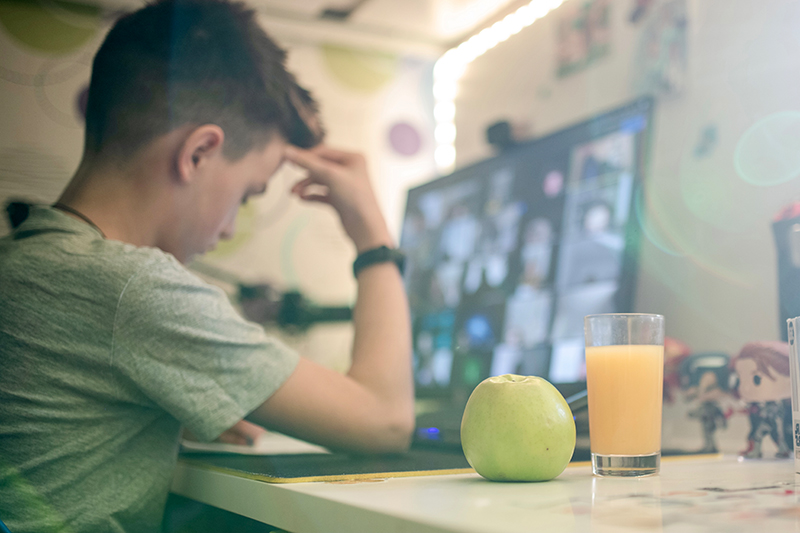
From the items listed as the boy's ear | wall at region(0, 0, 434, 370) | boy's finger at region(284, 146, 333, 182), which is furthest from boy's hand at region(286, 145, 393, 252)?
Result: wall at region(0, 0, 434, 370)

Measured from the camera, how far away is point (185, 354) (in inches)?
25.3

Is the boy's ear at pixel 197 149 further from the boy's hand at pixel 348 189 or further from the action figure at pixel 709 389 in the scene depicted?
the action figure at pixel 709 389

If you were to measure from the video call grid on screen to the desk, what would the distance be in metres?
0.39

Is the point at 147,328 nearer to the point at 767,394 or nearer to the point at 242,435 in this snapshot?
the point at 242,435

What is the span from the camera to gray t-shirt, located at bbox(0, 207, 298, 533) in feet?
2.09

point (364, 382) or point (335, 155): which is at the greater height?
point (335, 155)

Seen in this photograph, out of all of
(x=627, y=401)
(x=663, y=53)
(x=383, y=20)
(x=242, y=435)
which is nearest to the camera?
(x=627, y=401)

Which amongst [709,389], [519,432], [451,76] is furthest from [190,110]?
[451,76]

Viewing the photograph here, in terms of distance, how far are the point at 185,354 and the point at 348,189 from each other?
0.48 m

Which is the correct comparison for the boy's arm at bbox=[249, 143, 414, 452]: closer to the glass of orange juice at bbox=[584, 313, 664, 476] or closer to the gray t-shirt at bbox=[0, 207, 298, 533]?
the gray t-shirt at bbox=[0, 207, 298, 533]

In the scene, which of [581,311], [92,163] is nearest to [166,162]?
[92,163]

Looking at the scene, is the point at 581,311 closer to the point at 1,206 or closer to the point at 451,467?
the point at 451,467

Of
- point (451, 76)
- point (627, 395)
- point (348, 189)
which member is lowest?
point (627, 395)

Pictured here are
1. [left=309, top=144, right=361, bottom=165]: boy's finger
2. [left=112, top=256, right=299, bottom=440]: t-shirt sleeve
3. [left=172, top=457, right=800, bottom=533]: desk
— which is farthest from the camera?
[left=309, top=144, right=361, bottom=165]: boy's finger
